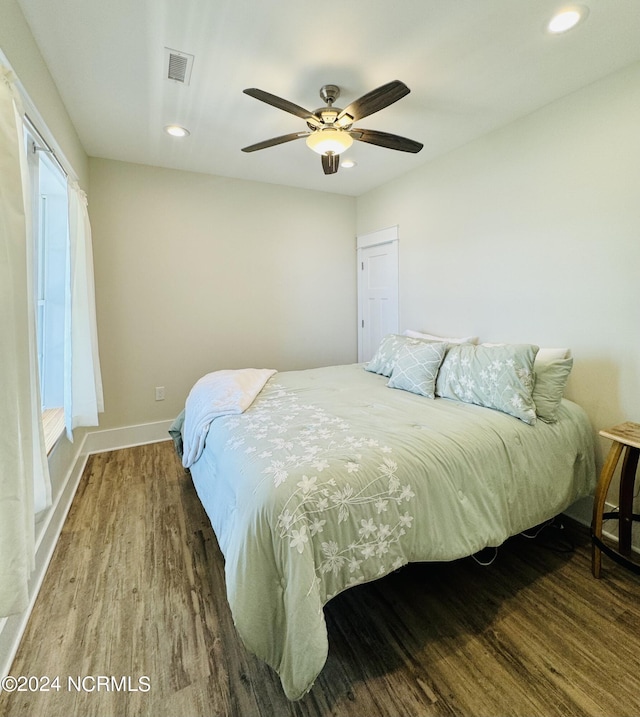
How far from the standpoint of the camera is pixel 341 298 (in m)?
4.42

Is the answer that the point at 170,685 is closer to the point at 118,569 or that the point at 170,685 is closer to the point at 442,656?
the point at 118,569

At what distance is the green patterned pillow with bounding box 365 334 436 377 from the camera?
284 centimetres

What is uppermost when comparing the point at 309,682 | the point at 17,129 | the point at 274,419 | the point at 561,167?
the point at 561,167

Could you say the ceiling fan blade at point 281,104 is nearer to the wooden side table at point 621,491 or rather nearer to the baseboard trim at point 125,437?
the wooden side table at point 621,491

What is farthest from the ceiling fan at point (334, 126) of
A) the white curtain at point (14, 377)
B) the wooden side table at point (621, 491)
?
the wooden side table at point (621, 491)

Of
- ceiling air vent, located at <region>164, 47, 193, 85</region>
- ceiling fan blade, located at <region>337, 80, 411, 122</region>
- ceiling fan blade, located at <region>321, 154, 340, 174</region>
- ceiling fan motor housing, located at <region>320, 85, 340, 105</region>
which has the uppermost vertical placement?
ceiling air vent, located at <region>164, 47, 193, 85</region>

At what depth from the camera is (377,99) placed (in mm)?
1781

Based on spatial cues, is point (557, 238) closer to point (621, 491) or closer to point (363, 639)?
point (621, 491)

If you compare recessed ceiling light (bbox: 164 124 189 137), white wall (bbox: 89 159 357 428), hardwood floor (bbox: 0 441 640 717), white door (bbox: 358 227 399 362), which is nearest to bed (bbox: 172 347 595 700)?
hardwood floor (bbox: 0 441 640 717)

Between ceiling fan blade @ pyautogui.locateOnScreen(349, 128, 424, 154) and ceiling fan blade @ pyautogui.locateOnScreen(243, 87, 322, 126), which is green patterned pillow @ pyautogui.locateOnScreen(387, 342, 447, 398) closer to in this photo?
ceiling fan blade @ pyautogui.locateOnScreen(349, 128, 424, 154)

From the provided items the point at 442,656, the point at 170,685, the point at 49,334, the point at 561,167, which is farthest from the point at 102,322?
the point at 561,167

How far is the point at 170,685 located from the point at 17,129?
2081 mm

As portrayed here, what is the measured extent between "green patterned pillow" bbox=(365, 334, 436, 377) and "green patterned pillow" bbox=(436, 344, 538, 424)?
506 mm

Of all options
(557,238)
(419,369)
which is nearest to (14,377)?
(419,369)
